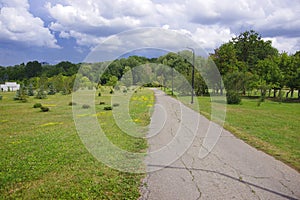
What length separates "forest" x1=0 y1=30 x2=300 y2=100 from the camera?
28188mm

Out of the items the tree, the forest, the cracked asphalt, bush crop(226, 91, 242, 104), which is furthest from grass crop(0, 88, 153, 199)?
the tree

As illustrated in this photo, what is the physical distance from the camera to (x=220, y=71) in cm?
5034

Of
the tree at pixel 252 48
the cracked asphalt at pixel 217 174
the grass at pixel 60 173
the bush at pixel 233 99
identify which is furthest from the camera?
the tree at pixel 252 48

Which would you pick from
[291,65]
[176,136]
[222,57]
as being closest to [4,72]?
[222,57]

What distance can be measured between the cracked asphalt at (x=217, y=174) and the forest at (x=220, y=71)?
1269cm

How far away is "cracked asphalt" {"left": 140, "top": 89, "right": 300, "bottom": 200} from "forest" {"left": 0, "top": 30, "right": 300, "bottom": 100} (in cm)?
1269

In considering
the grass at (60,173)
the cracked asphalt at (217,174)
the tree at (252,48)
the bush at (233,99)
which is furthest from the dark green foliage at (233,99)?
the tree at (252,48)

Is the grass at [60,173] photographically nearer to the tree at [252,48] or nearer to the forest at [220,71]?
the forest at [220,71]

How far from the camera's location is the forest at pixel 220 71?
92.5 ft

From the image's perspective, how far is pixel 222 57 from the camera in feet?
171

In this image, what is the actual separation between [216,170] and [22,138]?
8.65m

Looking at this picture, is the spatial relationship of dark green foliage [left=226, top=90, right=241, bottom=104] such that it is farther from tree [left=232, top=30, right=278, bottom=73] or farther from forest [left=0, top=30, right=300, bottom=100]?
tree [left=232, top=30, right=278, bottom=73]

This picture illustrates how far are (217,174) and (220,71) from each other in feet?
155

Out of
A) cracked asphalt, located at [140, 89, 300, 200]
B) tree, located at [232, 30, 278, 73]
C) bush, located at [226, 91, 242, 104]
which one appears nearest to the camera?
cracked asphalt, located at [140, 89, 300, 200]
